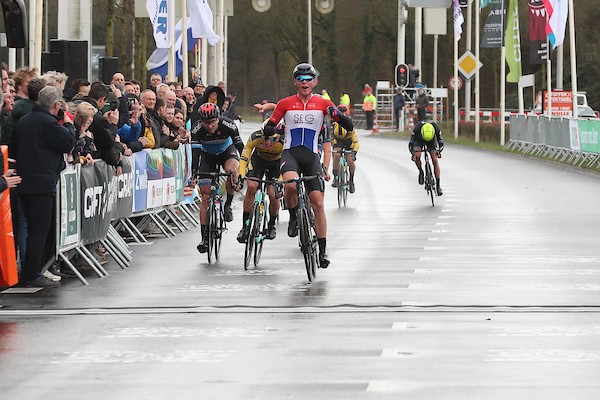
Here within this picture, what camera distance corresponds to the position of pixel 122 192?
1792cm

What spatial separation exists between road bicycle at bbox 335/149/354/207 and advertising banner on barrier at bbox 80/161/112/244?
10.1 meters

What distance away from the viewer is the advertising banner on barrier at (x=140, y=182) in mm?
18922

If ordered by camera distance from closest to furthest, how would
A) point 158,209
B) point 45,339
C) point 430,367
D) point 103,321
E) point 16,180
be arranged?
point 430,367 < point 45,339 < point 103,321 < point 16,180 < point 158,209

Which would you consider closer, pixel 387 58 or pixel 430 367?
pixel 430 367

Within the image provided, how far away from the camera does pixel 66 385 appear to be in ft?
29.5

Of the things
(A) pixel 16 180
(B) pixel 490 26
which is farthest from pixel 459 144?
(A) pixel 16 180

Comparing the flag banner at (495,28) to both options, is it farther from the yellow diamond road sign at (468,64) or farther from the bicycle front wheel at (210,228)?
the bicycle front wheel at (210,228)

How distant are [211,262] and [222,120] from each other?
1581 millimetres

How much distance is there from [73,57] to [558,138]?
71.9ft

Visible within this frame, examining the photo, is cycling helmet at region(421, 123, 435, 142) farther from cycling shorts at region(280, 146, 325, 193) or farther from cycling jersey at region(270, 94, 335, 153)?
cycling shorts at region(280, 146, 325, 193)

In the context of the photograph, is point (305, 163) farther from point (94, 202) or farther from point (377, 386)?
point (377, 386)

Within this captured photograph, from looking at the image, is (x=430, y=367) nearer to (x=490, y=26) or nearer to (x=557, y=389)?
(x=557, y=389)

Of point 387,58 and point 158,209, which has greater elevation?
point 387,58

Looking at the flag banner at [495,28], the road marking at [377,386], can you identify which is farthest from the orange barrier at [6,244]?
the flag banner at [495,28]
